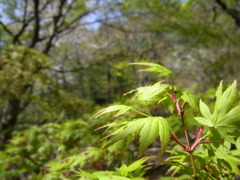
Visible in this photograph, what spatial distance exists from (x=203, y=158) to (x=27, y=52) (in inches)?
230

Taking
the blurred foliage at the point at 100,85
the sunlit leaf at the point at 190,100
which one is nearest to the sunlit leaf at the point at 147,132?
the blurred foliage at the point at 100,85

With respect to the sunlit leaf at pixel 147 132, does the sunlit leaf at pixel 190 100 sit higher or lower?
higher

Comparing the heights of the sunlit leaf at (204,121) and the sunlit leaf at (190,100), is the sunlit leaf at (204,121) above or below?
below

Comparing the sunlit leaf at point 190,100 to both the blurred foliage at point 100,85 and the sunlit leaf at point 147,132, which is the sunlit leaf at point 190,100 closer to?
the blurred foliage at point 100,85

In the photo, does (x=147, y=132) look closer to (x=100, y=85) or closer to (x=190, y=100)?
(x=190, y=100)

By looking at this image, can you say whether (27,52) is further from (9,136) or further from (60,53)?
(60,53)

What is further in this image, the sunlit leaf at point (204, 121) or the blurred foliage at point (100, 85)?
the blurred foliage at point (100, 85)

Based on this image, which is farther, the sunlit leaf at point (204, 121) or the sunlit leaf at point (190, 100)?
the sunlit leaf at point (190, 100)

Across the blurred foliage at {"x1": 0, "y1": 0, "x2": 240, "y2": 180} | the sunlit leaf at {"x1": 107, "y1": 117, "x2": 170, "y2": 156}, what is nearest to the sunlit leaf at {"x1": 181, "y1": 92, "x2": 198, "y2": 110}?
the blurred foliage at {"x1": 0, "y1": 0, "x2": 240, "y2": 180}

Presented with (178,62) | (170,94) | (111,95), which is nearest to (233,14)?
(170,94)

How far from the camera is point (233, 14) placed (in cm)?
705

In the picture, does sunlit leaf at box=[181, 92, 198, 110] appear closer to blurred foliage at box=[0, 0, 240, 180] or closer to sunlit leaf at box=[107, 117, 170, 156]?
blurred foliage at box=[0, 0, 240, 180]

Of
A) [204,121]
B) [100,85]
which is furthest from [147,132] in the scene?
[100,85]

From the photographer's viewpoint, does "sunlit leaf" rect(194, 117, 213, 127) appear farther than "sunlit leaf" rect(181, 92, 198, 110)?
No
